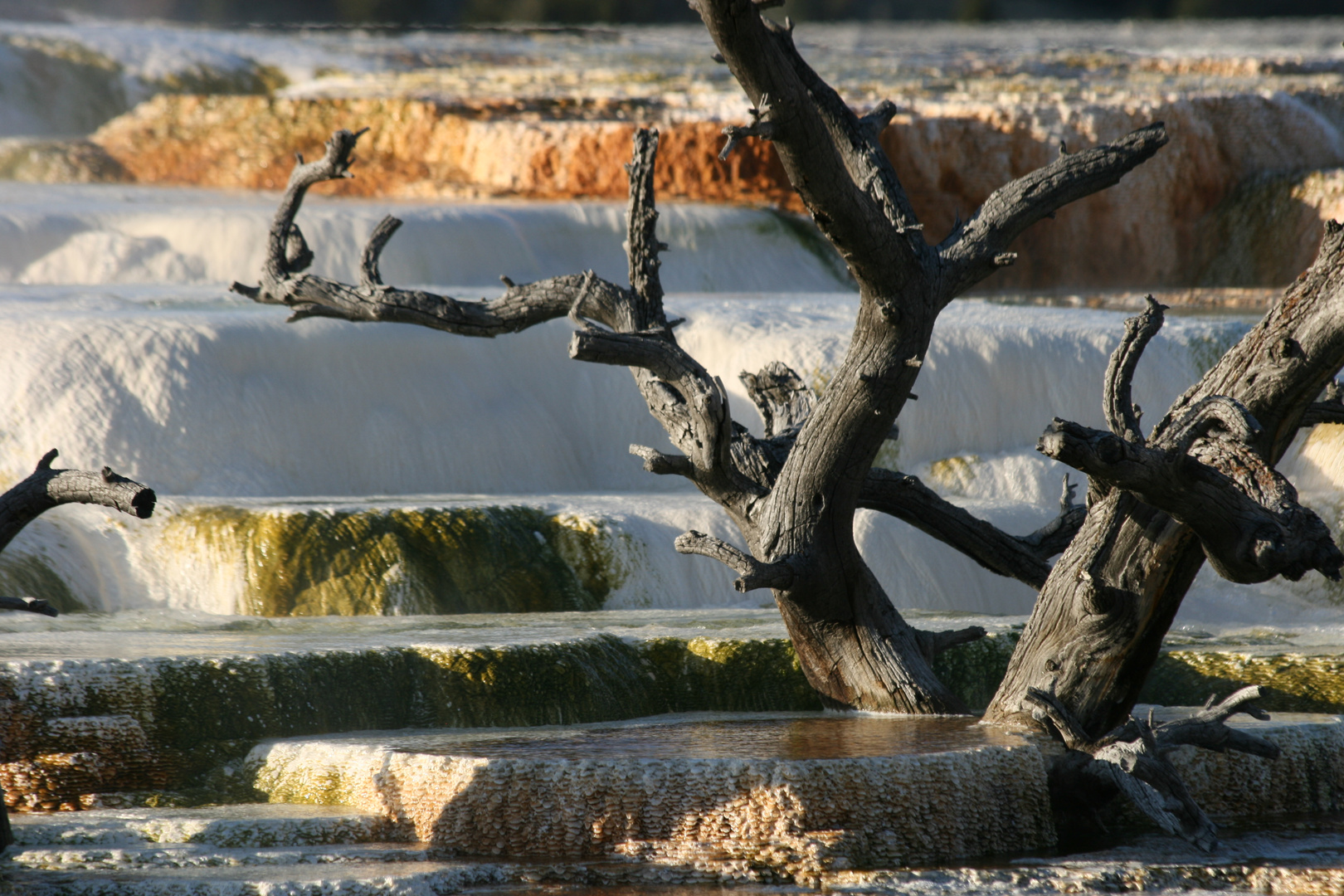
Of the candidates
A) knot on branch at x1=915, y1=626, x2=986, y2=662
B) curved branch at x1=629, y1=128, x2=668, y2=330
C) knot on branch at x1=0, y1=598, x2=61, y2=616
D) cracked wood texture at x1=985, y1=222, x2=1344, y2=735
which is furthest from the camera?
knot on branch at x1=915, y1=626, x2=986, y2=662

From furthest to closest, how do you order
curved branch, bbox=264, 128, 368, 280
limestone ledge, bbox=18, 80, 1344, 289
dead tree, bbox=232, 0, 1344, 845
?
limestone ledge, bbox=18, 80, 1344, 289 → curved branch, bbox=264, 128, 368, 280 → dead tree, bbox=232, 0, 1344, 845

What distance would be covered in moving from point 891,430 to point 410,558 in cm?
265

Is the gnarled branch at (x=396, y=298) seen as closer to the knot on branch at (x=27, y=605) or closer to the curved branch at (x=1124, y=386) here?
the curved branch at (x=1124, y=386)

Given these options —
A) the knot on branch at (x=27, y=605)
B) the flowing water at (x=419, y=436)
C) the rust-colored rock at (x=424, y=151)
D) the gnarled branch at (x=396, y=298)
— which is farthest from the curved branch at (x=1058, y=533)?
the rust-colored rock at (x=424, y=151)

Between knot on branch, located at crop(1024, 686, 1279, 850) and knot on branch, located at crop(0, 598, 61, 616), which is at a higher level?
knot on branch, located at crop(0, 598, 61, 616)

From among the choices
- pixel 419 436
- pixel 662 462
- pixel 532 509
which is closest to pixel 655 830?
pixel 662 462

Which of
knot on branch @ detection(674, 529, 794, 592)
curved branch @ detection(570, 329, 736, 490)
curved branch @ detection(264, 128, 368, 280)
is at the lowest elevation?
knot on branch @ detection(674, 529, 794, 592)

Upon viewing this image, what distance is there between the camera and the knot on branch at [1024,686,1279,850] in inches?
177

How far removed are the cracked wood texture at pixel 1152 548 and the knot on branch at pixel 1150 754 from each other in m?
0.12

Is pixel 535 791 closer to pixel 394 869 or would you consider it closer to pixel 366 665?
pixel 394 869

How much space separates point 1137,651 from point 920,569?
3.24 metres

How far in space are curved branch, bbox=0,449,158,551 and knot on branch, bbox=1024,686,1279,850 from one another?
249 cm

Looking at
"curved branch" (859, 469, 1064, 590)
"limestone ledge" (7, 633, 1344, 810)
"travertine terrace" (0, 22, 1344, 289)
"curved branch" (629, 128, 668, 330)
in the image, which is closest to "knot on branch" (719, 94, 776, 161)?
"curved branch" (629, 128, 668, 330)

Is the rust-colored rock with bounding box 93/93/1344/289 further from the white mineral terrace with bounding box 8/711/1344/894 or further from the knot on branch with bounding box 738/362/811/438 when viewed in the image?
the white mineral terrace with bounding box 8/711/1344/894
